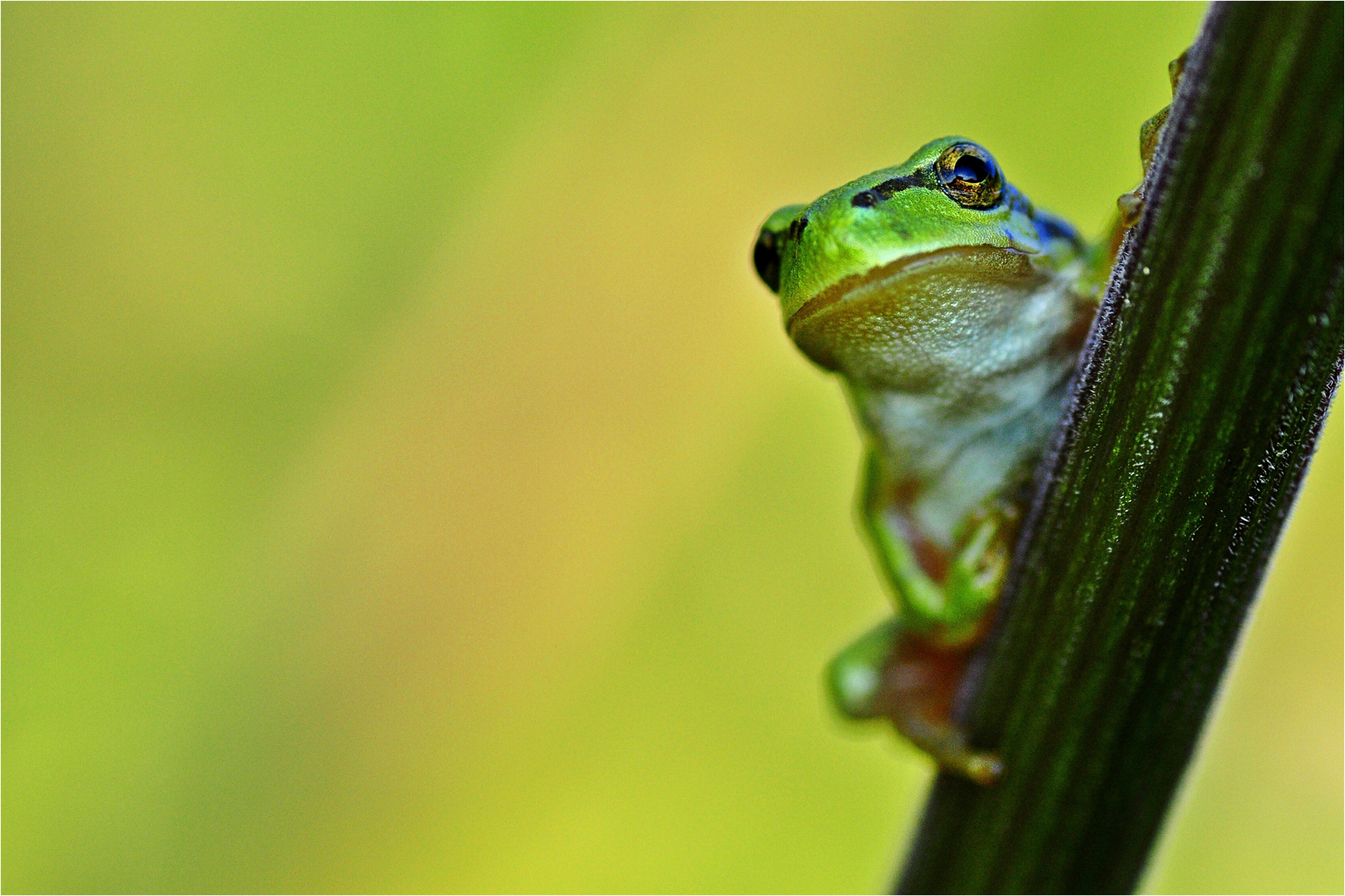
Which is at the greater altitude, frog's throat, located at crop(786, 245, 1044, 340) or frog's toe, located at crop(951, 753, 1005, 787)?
frog's throat, located at crop(786, 245, 1044, 340)

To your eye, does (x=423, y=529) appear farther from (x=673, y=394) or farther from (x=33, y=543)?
(x=33, y=543)

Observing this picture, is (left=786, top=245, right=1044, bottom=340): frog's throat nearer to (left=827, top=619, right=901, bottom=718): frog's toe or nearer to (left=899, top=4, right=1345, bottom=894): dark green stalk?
(left=899, top=4, right=1345, bottom=894): dark green stalk

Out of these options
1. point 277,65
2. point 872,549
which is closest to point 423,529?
point 277,65

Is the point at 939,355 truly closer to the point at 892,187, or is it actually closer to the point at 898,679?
the point at 892,187

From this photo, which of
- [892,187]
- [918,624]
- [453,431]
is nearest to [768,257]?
[892,187]

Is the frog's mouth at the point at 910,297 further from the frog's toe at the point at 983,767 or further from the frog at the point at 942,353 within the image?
the frog's toe at the point at 983,767

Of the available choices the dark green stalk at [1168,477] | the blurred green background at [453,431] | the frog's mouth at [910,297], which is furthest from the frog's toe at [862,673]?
the blurred green background at [453,431]

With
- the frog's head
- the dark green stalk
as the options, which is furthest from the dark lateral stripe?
the dark green stalk
